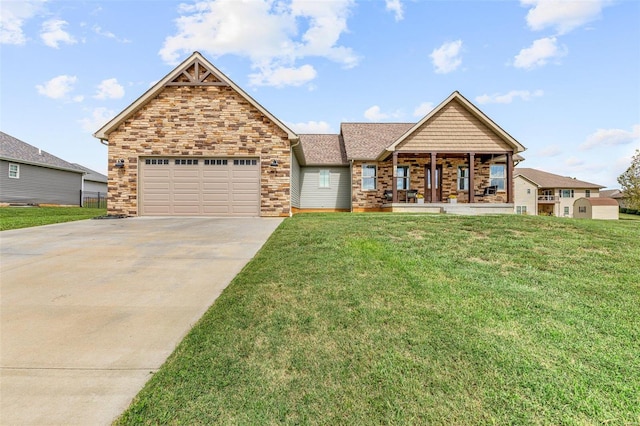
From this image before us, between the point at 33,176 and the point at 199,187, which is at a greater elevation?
the point at 33,176

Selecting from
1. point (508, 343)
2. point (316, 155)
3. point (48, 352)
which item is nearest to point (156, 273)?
point (48, 352)

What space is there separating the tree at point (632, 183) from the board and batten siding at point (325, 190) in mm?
32475

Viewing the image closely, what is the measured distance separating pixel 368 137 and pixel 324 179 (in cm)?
437

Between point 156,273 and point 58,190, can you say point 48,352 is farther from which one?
point 58,190

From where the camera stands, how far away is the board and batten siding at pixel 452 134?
16.5 metres

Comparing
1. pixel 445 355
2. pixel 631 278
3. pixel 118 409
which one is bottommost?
pixel 118 409

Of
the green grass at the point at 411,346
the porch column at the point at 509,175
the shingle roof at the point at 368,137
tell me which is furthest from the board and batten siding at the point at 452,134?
the green grass at the point at 411,346

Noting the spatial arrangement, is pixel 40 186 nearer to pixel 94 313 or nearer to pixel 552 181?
pixel 94 313

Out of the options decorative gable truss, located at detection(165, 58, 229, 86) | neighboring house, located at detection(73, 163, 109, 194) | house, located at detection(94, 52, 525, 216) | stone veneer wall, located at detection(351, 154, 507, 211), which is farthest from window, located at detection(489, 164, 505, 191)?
neighboring house, located at detection(73, 163, 109, 194)

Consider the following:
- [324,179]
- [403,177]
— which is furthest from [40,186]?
[403,177]

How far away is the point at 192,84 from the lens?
13500mm

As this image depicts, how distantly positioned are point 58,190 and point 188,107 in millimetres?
19924

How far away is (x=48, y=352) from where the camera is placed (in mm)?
3061

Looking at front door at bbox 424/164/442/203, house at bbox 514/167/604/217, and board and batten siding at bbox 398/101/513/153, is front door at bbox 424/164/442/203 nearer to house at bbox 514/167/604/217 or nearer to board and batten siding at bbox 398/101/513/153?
board and batten siding at bbox 398/101/513/153
